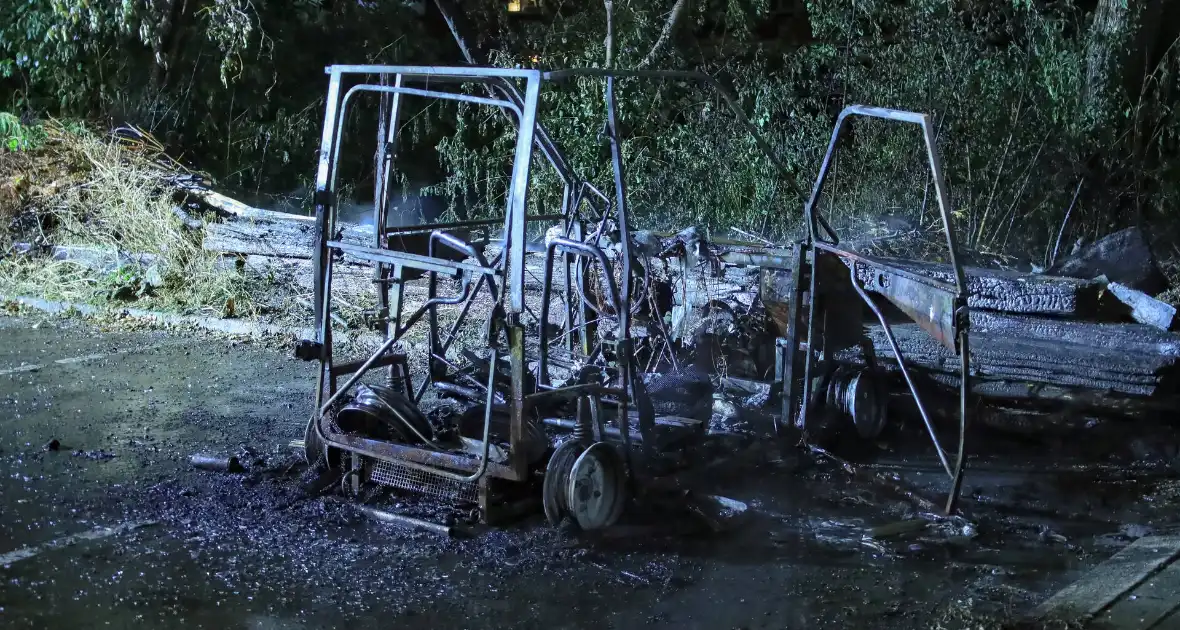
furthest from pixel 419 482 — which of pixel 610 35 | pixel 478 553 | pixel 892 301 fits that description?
pixel 610 35

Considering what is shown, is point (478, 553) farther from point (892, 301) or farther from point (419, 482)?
point (892, 301)

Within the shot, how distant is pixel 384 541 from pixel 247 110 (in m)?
11.9

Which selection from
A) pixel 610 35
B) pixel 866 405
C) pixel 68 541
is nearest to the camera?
pixel 68 541

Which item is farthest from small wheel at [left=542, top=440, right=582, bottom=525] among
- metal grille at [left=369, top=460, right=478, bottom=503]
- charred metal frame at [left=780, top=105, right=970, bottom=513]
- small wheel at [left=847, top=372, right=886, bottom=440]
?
small wheel at [left=847, top=372, right=886, bottom=440]

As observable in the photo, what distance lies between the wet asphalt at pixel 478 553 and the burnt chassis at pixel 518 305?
346 millimetres

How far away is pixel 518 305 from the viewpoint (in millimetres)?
4777

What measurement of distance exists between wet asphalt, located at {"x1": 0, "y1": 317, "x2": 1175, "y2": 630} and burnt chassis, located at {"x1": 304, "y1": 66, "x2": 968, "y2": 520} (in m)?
0.35

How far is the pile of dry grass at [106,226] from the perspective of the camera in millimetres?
10289

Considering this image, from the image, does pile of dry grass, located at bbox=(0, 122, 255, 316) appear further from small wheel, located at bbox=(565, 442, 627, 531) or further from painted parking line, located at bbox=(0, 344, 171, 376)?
small wheel, located at bbox=(565, 442, 627, 531)

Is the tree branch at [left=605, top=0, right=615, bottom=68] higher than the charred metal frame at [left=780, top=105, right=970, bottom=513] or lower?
higher

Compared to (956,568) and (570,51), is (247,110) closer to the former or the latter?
(570,51)

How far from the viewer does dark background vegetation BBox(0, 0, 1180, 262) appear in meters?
10.8

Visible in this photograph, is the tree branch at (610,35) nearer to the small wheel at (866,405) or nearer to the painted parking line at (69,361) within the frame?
the painted parking line at (69,361)

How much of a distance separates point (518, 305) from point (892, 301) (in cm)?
224
